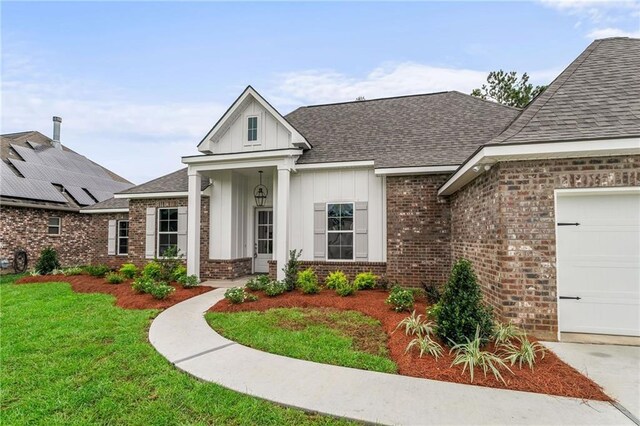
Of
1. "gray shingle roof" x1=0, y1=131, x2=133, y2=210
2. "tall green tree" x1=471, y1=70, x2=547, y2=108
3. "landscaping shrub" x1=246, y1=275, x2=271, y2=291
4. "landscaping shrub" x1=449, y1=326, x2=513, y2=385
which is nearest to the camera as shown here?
"landscaping shrub" x1=449, y1=326, x2=513, y2=385

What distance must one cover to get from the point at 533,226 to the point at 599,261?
1.04 metres

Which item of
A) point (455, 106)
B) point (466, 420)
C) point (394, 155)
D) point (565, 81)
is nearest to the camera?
point (466, 420)

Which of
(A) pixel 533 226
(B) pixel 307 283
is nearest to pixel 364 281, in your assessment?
(B) pixel 307 283

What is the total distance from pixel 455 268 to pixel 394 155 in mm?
5507

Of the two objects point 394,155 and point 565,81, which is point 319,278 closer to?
point 394,155

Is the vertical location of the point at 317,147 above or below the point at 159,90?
below

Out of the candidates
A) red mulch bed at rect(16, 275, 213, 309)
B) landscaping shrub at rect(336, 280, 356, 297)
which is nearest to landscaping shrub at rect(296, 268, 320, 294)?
landscaping shrub at rect(336, 280, 356, 297)

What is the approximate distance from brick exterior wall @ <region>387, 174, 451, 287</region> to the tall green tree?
16238 mm

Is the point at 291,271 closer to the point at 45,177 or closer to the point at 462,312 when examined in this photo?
the point at 462,312

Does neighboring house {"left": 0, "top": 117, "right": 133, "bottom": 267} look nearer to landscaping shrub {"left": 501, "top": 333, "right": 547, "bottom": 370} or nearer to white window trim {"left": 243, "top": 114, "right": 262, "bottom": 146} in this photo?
white window trim {"left": 243, "top": 114, "right": 262, "bottom": 146}

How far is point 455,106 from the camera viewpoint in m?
11.2

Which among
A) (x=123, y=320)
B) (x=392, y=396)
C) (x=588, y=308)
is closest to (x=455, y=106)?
(x=588, y=308)

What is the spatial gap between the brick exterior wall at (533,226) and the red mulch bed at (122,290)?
273 inches

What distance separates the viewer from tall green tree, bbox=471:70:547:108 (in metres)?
19.9
